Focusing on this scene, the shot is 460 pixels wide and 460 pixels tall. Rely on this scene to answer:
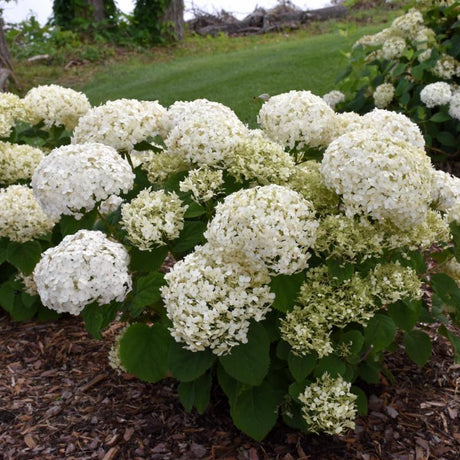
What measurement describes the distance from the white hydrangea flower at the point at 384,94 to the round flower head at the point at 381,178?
417cm

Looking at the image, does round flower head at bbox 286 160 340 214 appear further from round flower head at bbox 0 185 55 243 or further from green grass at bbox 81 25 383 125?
green grass at bbox 81 25 383 125

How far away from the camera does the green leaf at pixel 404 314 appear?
105 inches

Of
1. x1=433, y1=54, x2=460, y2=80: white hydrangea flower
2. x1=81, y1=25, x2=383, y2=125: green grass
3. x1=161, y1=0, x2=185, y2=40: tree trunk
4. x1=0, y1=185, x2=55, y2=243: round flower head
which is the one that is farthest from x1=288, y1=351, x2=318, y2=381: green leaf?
x1=161, y1=0, x2=185, y2=40: tree trunk

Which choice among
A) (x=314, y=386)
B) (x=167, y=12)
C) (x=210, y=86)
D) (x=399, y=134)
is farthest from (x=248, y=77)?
(x=314, y=386)

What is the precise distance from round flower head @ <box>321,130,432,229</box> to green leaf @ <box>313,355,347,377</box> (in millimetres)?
674

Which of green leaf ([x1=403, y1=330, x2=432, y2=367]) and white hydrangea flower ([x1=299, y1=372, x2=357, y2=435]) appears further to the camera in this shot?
green leaf ([x1=403, y1=330, x2=432, y2=367])

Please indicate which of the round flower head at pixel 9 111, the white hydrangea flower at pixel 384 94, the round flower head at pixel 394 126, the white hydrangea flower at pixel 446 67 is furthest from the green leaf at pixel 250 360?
the white hydrangea flower at pixel 446 67

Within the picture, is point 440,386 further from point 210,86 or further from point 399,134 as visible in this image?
point 210,86

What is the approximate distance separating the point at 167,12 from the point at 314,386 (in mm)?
17605

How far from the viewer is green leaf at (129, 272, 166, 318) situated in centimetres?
249

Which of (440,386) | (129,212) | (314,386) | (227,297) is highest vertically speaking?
(129,212)

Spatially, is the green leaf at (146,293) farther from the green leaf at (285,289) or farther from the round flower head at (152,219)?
the green leaf at (285,289)

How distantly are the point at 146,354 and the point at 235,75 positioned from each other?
10429 millimetres

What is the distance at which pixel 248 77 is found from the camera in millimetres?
11867
